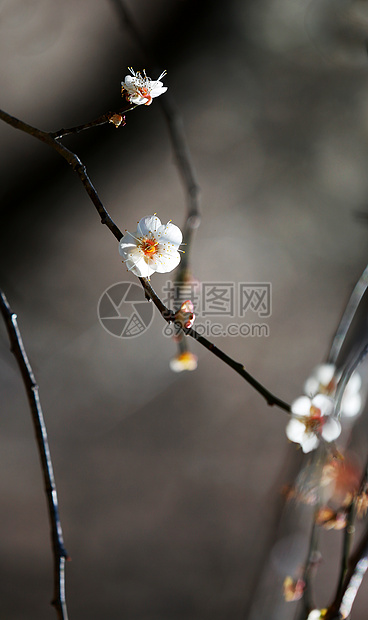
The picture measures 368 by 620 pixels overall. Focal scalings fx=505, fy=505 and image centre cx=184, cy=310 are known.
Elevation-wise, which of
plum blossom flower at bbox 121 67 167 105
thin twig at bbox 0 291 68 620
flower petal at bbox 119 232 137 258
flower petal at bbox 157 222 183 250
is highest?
plum blossom flower at bbox 121 67 167 105

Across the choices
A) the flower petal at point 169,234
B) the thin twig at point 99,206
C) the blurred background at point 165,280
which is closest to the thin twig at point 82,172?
the thin twig at point 99,206

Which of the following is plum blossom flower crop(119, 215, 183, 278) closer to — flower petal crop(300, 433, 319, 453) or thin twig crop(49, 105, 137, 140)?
thin twig crop(49, 105, 137, 140)

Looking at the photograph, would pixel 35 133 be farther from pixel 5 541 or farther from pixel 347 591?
pixel 5 541

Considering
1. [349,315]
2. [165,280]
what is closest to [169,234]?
[349,315]

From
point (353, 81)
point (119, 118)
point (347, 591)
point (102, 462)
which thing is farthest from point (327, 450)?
point (353, 81)

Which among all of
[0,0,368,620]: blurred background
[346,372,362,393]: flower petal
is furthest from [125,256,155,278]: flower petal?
[0,0,368,620]: blurred background
